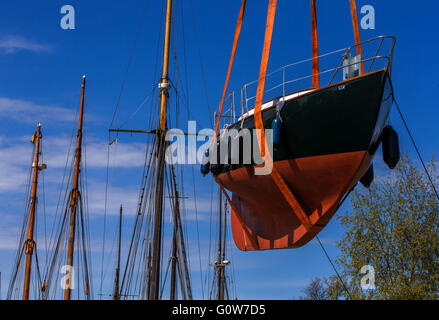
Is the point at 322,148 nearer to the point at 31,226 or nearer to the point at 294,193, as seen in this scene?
the point at 294,193

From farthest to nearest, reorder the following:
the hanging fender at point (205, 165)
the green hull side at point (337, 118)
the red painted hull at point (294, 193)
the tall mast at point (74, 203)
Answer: the tall mast at point (74, 203), the hanging fender at point (205, 165), the red painted hull at point (294, 193), the green hull side at point (337, 118)

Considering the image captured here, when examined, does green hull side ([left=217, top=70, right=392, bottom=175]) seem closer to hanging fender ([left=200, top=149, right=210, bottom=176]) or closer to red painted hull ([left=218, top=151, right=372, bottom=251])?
red painted hull ([left=218, top=151, right=372, bottom=251])

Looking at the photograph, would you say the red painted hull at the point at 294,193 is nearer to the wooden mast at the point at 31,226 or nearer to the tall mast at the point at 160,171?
the tall mast at the point at 160,171

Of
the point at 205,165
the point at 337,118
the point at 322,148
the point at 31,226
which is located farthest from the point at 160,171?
the point at 31,226

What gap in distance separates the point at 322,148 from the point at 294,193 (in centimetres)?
162

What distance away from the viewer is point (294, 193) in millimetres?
14242

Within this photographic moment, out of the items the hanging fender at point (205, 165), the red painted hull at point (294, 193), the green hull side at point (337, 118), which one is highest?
the hanging fender at point (205, 165)

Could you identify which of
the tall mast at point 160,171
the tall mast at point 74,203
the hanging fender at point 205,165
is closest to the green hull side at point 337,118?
the hanging fender at point 205,165

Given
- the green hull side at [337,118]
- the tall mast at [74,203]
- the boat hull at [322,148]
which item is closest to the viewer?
the green hull side at [337,118]

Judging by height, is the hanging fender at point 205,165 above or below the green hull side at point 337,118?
above

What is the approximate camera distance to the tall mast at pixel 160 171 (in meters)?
15.8

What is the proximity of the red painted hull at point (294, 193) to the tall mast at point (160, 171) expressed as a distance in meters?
2.09

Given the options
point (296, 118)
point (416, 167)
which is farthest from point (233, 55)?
point (416, 167)
